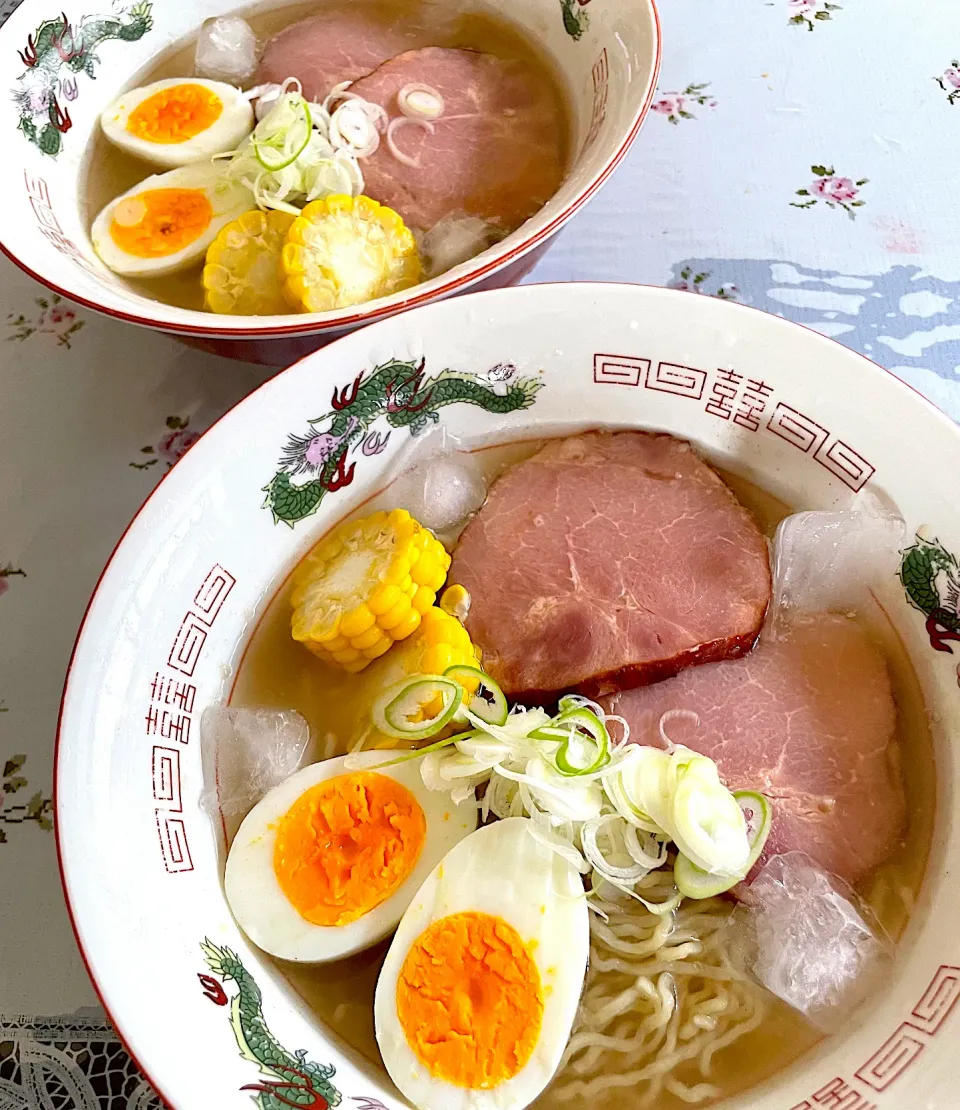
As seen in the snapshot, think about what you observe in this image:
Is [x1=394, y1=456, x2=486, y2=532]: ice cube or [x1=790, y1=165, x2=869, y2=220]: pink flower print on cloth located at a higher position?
[x1=790, y1=165, x2=869, y2=220]: pink flower print on cloth

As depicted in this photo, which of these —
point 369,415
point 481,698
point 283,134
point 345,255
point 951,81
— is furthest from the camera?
point 951,81

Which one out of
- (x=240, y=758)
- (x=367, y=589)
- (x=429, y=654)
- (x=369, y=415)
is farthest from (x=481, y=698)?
(x=369, y=415)

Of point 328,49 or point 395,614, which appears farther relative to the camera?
point 328,49

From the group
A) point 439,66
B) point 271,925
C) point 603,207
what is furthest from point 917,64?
point 271,925

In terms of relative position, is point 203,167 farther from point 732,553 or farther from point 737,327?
point 732,553

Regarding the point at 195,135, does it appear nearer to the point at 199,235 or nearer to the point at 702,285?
the point at 199,235

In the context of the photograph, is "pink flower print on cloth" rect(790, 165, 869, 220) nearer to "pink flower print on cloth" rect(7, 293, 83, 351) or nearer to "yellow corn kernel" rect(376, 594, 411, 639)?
"yellow corn kernel" rect(376, 594, 411, 639)

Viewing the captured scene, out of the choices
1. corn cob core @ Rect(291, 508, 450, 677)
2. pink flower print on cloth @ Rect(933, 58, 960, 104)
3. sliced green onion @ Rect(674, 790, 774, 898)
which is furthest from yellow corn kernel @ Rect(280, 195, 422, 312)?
pink flower print on cloth @ Rect(933, 58, 960, 104)
